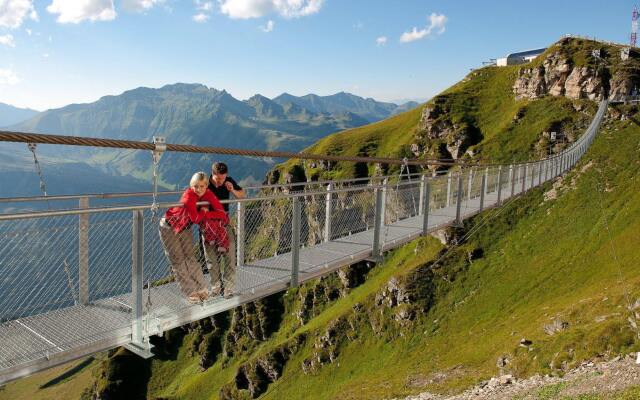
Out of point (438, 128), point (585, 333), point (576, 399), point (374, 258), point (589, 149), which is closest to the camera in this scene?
point (374, 258)

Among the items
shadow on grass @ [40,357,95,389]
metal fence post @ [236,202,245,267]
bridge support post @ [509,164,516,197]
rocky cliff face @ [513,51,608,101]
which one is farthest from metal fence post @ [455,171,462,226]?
shadow on grass @ [40,357,95,389]

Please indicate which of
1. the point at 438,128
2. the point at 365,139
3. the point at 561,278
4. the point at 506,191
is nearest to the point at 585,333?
the point at 506,191

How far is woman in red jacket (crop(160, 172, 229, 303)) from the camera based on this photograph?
646 cm

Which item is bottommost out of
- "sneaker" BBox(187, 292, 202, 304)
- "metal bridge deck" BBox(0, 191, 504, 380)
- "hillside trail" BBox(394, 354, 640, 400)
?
"hillside trail" BBox(394, 354, 640, 400)

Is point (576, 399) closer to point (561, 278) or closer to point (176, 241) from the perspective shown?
point (176, 241)

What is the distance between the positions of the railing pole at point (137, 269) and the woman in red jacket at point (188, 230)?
0.50 m

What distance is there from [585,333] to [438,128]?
78.9 metres

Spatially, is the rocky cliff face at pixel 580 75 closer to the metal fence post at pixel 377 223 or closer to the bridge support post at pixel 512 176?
the bridge support post at pixel 512 176

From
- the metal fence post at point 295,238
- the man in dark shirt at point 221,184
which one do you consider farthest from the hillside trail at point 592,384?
the man in dark shirt at point 221,184

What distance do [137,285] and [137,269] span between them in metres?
0.21

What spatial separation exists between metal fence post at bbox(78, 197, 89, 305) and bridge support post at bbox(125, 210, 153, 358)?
2.42 ft

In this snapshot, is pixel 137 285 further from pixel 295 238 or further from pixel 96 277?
pixel 295 238

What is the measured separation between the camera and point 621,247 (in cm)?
4900

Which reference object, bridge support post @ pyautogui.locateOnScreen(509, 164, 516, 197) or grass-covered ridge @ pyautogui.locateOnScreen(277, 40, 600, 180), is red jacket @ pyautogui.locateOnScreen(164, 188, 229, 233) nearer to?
bridge support post @ pyautogui.locateOnScreen(509, 164, 516, 197)
